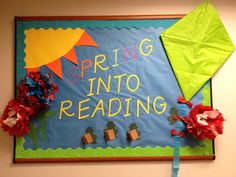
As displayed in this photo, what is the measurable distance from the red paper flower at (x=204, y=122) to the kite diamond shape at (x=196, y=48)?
0.12 metres

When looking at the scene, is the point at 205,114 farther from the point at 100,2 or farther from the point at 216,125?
the point at 100,2

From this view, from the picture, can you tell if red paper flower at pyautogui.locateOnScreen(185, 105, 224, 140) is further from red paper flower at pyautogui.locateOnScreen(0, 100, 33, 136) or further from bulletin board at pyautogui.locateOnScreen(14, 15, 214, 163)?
red paper flower at pyautogui.locateOnScreen(0, 100, 33, 136)

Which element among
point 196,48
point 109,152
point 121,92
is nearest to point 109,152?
point 109,152

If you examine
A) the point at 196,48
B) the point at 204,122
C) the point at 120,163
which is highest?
the point at 196,48

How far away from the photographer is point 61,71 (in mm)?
1643

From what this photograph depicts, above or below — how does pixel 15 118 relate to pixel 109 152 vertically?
above

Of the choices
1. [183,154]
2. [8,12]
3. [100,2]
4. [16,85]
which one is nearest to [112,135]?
[183,154]

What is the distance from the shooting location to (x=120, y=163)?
160cm

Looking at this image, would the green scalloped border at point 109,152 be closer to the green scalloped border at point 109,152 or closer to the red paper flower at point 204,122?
the green scalloped border at point 109,152

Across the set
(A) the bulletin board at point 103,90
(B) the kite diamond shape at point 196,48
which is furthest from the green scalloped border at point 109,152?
(B) the kite diamond shape at point 196,48

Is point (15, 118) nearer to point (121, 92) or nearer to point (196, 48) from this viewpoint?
point (121, 92)

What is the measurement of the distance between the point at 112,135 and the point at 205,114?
22.7 inches

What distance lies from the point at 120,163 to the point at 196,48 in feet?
2.85

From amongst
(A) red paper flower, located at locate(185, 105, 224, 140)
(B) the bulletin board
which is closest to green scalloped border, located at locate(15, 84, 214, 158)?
(B) the bulletin board
